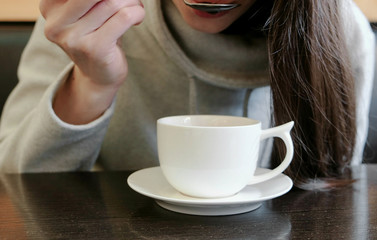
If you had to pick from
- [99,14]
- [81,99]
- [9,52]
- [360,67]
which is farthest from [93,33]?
[9,52]

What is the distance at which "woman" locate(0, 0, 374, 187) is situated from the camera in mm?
570

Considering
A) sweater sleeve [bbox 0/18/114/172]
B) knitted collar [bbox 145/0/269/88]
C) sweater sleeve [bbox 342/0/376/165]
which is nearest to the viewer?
sweater sleeve [bbox 0/18/114/172]

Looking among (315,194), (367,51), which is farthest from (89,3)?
(367,51)

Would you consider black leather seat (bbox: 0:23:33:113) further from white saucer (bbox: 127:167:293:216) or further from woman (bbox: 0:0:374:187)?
white saucer (bbox: 127:167:293:216)

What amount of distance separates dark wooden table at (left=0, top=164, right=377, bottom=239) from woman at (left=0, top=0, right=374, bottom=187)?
0.09 metres

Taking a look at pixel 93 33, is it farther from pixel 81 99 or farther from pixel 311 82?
pixel 311 82

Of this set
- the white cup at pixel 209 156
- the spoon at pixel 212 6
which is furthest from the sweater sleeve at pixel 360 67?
the white cup at pixel 209 156

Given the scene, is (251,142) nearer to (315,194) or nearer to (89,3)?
(315,194)

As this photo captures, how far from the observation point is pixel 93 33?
54 cm

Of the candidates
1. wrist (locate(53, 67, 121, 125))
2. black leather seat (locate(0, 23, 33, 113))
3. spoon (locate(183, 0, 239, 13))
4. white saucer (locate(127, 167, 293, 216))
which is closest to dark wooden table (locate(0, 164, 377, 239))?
white saucer (locate(127, 167, 293, 216))

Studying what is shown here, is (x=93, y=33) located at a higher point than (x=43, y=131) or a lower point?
higher

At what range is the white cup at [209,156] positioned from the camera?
0.43 meters

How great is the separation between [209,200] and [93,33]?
0.25 meters

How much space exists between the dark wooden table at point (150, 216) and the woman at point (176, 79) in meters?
0.09
